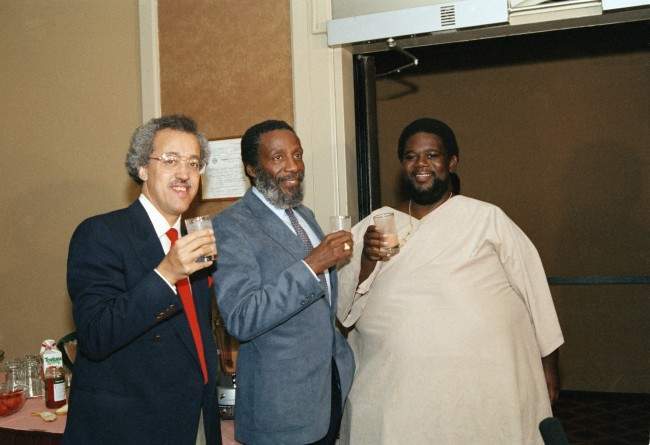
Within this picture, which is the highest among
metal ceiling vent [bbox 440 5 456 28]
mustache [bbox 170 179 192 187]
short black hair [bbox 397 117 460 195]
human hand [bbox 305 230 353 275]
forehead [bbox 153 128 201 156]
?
metal ceiling vent [bbox 440 5 456 28]

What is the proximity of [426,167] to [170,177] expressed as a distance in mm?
1005

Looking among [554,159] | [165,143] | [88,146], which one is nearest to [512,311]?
[165,143]

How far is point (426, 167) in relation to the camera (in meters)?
2.30

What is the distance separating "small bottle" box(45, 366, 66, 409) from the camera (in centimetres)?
244

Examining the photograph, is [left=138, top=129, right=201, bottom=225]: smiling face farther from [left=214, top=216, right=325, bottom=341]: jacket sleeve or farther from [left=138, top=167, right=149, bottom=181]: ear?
[left=214, top=216, right=325, bottom=341]: jacket sleeve

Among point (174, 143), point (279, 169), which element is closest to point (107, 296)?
point (174, 143)

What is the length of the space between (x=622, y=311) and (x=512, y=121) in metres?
1.87

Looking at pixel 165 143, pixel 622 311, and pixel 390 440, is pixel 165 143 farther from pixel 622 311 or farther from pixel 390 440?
pixel 622 311

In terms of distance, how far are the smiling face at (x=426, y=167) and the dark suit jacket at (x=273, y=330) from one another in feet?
1.91

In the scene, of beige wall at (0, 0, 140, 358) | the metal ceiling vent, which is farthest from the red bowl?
the metal ceiling vent

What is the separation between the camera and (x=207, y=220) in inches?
64.7

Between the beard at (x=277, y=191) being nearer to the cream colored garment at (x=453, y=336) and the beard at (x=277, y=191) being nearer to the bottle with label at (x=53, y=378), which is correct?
the cream colored garment at (x=453, y=336)

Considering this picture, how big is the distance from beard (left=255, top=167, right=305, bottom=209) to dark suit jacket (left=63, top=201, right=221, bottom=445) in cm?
46

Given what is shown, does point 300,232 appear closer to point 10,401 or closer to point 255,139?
point 255,139
